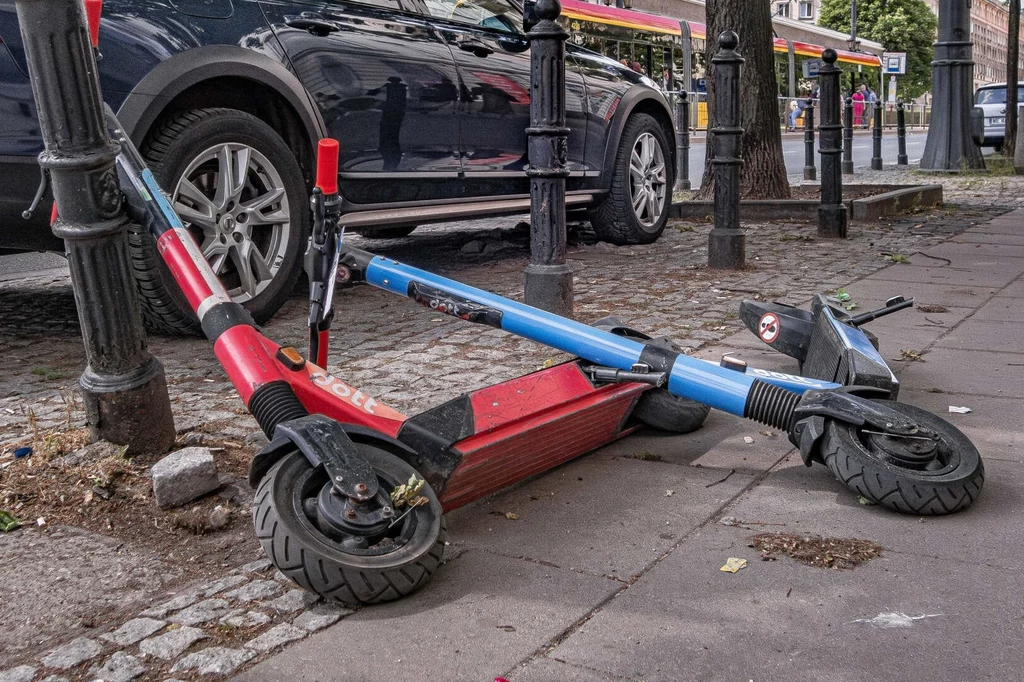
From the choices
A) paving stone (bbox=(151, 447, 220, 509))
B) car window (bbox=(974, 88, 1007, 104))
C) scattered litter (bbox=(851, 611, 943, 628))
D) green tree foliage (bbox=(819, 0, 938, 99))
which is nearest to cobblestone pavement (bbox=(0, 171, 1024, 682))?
paving stone (bbox=(151, 447, 220, 509))

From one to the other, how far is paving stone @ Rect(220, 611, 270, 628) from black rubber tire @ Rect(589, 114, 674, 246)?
559 cm

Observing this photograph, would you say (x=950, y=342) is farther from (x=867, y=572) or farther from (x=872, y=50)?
(x=872, y=50)

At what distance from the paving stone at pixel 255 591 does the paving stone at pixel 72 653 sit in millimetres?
285

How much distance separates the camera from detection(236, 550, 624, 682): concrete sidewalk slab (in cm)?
202

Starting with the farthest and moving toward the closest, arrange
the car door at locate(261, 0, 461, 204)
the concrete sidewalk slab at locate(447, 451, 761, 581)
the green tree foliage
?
the green tree foliage → the car door at locate(261, 0, 461, 204) → the concrete sidewalk slab at locate(447, 451, 761, 581)

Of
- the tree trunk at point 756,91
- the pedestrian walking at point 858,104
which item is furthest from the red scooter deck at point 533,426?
the pedestrian walking at point 858,104

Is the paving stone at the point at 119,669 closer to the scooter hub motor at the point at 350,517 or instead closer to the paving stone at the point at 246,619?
the paving stone at the point at 246,619

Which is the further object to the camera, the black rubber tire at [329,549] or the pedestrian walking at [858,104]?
the pedestrian walking at [858,104]

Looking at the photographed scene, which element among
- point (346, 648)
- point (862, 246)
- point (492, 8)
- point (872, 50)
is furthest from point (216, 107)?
point (872, 50)

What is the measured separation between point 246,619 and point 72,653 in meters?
0.33

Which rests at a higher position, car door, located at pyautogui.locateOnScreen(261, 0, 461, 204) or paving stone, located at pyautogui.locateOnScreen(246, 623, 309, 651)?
car door, located at pyautogui.locateOnScreen(261, 0, 461, 204)

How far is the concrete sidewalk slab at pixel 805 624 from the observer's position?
1986 millimetres

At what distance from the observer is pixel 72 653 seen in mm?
2104

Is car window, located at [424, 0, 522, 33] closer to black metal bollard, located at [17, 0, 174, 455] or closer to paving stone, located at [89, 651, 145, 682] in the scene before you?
black metal bollard, located at [17, 0, 174, 455]
